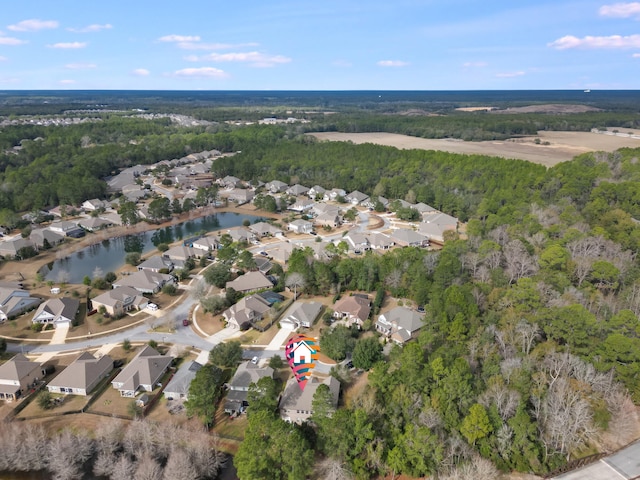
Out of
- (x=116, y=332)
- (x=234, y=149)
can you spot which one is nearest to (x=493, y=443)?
(x=116, y=332)

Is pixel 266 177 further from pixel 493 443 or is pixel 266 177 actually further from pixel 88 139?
pixel 493 443

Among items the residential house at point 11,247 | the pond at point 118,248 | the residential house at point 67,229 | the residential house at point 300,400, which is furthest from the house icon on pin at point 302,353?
the residential house at point 67,229

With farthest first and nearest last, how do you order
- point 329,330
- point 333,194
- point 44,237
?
1. point 333,194
2. point 44,237
3. point 329,330

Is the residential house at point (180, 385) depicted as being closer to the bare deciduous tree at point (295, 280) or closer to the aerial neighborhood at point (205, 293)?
the aerial neighborhood at point (205, 293)

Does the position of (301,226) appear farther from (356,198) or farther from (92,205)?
(92,205)

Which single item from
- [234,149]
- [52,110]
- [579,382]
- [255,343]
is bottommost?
[255,343]

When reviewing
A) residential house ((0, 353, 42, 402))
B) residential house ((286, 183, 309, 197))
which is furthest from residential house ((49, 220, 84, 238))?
residential house ((286, 183, 309, 197))

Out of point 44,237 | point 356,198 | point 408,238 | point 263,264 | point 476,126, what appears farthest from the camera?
point 476,126

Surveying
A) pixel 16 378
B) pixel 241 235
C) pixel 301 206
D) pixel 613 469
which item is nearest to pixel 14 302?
pixel 16 378
